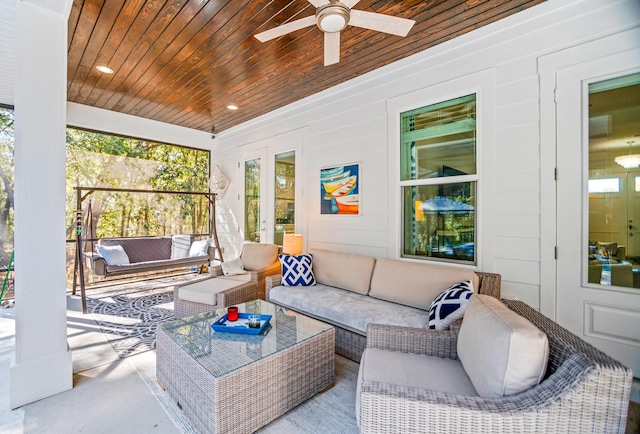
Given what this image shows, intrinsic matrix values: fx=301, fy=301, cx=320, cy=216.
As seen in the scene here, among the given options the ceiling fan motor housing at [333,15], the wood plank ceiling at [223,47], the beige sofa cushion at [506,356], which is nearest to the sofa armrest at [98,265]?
the wood plank ceiling at [223,47]

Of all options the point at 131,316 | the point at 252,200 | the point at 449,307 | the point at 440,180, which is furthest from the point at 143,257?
the point at 449,307

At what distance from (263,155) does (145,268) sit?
101 inches

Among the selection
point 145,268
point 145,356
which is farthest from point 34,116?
point 145,268

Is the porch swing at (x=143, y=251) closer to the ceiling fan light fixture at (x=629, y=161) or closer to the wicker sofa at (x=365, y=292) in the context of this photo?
the wicker sofa at (x=365, y=292)

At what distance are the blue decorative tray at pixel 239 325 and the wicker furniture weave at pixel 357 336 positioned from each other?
72 cm

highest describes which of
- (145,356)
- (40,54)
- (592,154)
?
(40,54)

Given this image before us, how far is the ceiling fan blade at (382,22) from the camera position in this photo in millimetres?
1879

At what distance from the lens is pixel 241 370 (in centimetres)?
161

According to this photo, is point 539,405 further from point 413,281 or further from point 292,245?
point 292,245

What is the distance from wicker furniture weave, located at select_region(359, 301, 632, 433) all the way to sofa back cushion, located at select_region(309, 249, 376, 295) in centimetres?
184

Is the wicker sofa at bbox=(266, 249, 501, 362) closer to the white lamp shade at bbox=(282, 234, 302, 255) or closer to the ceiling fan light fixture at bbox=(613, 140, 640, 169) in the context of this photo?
the white lamp shade at bbox=(282, 234, 302, 255)

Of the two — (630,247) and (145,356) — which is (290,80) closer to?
(145,356)

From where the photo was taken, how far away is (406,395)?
3.93 ft

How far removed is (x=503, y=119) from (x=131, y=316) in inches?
174
